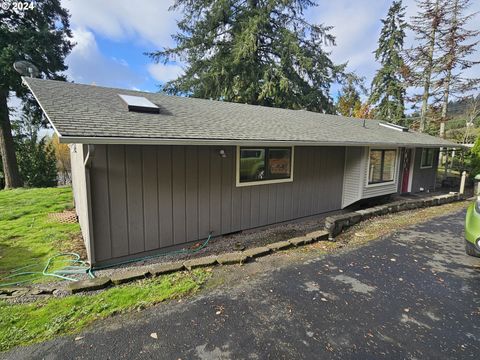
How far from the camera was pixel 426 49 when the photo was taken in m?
17.2

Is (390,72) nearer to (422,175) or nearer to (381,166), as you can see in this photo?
(422,175)

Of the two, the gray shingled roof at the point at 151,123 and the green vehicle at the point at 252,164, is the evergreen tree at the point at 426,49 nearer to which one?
the gray shingled roof at the point at 151,123

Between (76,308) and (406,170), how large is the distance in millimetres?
11779

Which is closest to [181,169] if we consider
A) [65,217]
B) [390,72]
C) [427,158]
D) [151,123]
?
[151,123]

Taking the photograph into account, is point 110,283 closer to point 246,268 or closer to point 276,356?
point 246,268

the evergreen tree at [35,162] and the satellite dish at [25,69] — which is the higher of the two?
the satellite dish at [25,69]

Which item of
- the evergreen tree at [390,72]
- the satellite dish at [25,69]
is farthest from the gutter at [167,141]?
the evergreen tree at [390,72]

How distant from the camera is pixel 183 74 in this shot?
16.7 metres

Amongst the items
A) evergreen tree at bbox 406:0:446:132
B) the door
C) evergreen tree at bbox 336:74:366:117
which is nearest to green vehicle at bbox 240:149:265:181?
the door

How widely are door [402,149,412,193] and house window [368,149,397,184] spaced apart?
193 cm

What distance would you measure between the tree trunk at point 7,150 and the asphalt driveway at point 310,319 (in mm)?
12818

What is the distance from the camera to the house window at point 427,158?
436 inches

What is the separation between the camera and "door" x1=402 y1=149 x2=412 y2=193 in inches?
400

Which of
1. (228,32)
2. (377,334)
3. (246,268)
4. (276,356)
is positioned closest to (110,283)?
(246,268)
